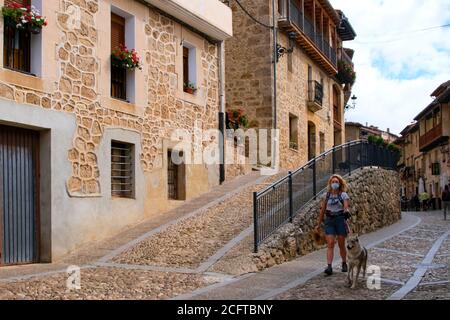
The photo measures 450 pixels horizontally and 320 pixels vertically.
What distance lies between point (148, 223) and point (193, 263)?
302 centimetres

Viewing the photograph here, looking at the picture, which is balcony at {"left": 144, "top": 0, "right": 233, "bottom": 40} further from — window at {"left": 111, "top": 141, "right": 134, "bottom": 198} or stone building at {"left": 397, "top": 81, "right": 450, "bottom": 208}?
stone building at {"left": 397, "top": 81, "right": 450, "bottom": 208}

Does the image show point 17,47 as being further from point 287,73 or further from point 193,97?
point 287,73

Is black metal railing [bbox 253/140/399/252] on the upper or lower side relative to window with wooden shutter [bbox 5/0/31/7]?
lower

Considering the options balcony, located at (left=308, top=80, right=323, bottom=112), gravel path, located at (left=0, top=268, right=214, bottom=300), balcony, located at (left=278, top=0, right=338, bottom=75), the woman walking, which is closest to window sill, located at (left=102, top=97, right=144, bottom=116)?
gravel path, located at (left=0, top=268, right=214, bottom=300)

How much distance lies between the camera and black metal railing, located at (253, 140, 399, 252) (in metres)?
9.50

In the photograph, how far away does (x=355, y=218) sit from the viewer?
525 inches

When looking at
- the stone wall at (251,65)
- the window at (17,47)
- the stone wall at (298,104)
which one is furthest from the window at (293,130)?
the window at (17,47)

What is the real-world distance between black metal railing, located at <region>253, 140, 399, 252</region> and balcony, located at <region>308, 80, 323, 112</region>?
8098mm

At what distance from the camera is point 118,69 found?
11.7 metres

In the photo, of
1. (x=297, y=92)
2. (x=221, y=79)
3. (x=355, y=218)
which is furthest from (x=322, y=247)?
(x=297, y=92)

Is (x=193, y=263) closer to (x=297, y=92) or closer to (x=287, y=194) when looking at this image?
(x=287, y=194)

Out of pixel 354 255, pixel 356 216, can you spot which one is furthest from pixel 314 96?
pixel 354 255

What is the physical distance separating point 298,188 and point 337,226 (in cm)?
292

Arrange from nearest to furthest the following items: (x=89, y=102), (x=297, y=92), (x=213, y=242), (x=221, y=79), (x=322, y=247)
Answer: (x=213, y=242) < (x=89, y=102) < (x=322, y=247) < (x=221, y=79) < (x=297, y=92)
